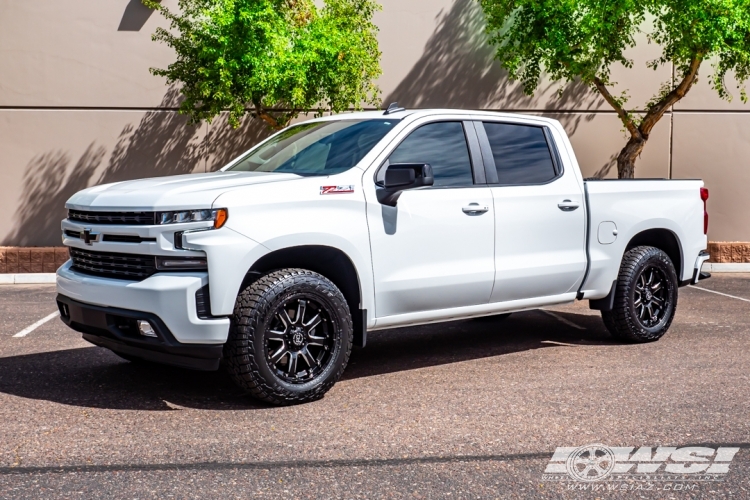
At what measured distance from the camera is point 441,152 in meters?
6.57

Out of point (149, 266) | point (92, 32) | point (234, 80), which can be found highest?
point (92, 32)

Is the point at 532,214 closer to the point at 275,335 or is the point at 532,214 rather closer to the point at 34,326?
the point at 275,335

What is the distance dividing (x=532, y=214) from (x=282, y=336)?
→ 2.42m

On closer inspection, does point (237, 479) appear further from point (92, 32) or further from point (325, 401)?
point (92, 32)

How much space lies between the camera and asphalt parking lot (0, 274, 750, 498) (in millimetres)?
4234

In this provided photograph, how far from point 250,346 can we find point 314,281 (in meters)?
0.60

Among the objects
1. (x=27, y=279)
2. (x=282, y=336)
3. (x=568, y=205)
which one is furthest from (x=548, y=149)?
(x=27, y=279)

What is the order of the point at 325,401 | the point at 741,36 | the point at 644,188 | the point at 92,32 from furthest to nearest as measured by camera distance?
the point at 92,32 → the point at 741,36 → the point at 644,188 → the point at 325,401

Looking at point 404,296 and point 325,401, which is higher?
point 404,296

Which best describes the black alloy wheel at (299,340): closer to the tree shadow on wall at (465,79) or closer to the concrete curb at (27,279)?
the concrete curb at (27,279)

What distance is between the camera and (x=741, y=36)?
12945 millimetres

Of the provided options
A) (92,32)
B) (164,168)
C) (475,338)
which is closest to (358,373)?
(475,338)
